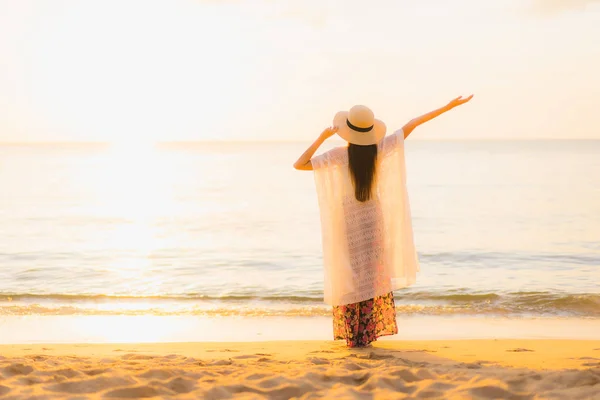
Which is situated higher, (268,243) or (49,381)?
(268,243)

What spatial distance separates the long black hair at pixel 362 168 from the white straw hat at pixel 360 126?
68 mm

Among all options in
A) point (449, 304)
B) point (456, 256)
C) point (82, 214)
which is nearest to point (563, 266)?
point (456, 256)

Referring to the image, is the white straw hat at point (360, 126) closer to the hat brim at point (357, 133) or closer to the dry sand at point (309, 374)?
the hat brim at point (357, 133)

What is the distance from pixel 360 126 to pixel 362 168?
0.36 metres

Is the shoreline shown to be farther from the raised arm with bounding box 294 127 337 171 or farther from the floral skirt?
the raised arm with bounding box 294 127 337 171

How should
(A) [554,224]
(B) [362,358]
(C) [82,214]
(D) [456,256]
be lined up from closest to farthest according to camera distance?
(B) [362,358] < (D) [456,256] < (A) [554,224] < (C) [82,214]

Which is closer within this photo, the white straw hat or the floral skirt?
the white straw hat

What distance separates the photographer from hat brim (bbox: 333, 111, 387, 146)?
18.0ft

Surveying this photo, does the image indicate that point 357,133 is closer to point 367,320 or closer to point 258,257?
point 367,320

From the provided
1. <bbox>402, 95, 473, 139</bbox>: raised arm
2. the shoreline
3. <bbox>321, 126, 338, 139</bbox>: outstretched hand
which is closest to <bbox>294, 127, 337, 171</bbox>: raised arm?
<bbox>321, 126, 338, 139</bbox>: outstretched hand

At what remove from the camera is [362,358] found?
18.2ft

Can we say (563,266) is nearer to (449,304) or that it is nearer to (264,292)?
(449,304)

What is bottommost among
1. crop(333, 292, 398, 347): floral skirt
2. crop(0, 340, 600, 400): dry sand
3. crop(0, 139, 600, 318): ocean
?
crop(0, 340, 600, 400): dry sand

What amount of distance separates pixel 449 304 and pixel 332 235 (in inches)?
162
